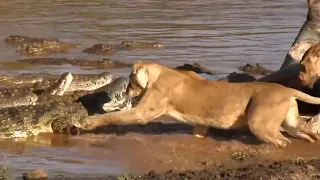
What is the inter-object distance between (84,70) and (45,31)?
4593 millimetres

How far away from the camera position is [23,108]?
313 inches

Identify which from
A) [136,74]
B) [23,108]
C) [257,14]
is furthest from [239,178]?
[257,14]

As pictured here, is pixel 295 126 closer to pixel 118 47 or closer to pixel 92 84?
pixel 92 84

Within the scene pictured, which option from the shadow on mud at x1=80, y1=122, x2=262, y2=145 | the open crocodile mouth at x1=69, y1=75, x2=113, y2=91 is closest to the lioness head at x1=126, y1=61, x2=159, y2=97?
the shadow on mud at x1=80, y1=122, x2=262, y2=145

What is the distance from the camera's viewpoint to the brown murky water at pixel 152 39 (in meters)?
6.55

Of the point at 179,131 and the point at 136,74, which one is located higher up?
the point at 136,74

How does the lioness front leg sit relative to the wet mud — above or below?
above

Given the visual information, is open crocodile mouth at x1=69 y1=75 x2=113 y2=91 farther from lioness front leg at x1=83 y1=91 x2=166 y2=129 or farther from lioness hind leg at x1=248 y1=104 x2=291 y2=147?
lioness hind leg at x1=248 y1=104 x2=291 y2=147

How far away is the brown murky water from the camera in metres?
6.55

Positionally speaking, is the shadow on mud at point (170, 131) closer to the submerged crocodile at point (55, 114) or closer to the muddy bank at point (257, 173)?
the submerged crocodile at point (55, 114)

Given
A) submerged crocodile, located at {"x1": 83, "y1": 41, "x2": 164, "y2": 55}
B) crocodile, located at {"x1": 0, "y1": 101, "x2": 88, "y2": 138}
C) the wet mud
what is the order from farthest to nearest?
submerged crocodile, located at {"x1": 83, "y1": 41, "x2": 164, "y2": 55}, crocodile, located at {"x1": 0, "y1": 101, "x2": 88, "y2": 138}, the wet mud

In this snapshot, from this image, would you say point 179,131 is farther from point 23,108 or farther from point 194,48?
point 194,48

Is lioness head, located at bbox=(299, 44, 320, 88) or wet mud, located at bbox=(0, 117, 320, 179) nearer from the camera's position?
wet mud, located at bbox=(0, 117, 320, 179)

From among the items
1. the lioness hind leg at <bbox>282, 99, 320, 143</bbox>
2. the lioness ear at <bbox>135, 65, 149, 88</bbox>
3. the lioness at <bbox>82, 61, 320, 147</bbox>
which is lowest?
the lioness hind leg at <bbox>282, 99, 320, 143</bbox>
